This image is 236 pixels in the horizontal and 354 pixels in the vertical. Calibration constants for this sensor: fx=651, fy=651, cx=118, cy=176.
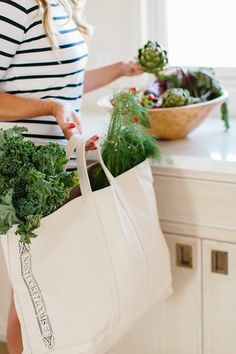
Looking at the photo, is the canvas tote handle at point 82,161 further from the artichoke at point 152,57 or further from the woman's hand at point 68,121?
the artichoke at point 152,57

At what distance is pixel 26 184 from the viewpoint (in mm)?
Answer: 1373

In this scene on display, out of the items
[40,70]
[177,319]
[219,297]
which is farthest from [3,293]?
[40,70]

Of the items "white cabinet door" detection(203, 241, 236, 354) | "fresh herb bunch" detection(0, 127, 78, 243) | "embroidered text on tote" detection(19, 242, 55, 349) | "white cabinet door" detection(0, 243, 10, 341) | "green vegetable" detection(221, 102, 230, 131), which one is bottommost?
"white cabinet door" detection(0, 243, 10, 341)

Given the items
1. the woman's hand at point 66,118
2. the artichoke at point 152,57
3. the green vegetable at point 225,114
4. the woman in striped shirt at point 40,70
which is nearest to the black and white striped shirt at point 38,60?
the woman in striped shirt at point 40,70

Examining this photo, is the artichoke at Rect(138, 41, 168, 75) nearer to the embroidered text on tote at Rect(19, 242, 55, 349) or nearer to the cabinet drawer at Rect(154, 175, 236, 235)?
the cabinet drawer at Rect(154, 175, 236, 235)

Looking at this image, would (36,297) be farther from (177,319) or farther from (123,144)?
(177,319)

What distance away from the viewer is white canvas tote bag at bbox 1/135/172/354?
1.46 meters

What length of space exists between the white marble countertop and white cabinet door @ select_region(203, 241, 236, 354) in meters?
0.22

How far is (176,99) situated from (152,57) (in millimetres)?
140

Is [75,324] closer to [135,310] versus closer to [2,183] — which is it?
[135,310]

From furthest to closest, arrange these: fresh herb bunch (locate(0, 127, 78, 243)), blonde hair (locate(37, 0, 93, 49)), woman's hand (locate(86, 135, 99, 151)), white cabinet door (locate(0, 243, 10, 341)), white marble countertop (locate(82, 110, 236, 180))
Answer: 1. white cabinet door (locate(0, 243, 10, 341))
2. white marble countertop (locate(82, 110, 236, 180))
3. blonde hair (locate(37, 0, 93, 49))
4. woman's hand (locate(86, 135, 99, 151))
5. fresh herb bunch (locate(0, 127, 78, 243))

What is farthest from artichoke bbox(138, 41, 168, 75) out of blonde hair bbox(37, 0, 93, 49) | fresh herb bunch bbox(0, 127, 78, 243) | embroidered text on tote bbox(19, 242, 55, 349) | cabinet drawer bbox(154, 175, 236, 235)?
embroidered text on tote bbox(19, 242, 55, 349)

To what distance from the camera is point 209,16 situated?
2.29 meters

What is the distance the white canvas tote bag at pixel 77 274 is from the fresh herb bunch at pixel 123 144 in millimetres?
138
